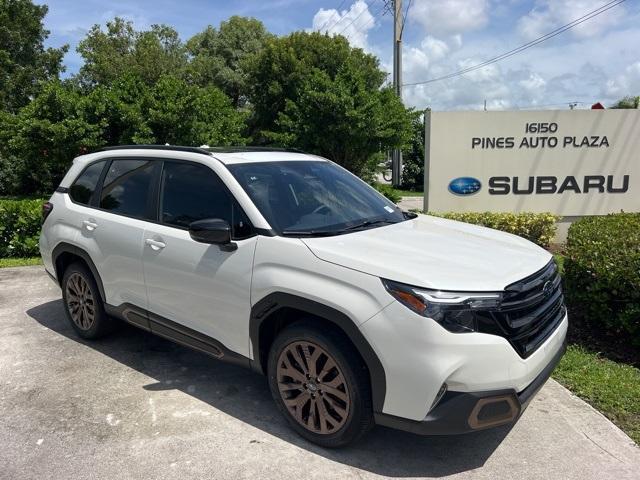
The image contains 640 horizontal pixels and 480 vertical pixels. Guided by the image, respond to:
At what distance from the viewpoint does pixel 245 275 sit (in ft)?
11.0

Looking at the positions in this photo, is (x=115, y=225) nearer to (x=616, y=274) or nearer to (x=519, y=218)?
(x=616, y=274)

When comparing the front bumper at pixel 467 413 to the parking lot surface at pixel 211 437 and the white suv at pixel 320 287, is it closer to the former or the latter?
the white suv at pixel 320 287

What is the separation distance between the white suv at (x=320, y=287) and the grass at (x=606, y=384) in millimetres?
754

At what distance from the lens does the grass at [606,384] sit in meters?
3.62

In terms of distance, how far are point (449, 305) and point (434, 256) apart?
0.47 meters

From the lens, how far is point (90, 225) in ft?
15.0

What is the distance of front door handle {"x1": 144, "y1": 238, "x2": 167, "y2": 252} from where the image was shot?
3898 millimetres

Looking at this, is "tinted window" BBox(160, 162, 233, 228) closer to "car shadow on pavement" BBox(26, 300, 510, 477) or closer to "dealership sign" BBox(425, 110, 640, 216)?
"car shadow on pavement" BBox(26, 300, 510, 477)

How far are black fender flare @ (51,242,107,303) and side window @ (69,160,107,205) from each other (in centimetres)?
43

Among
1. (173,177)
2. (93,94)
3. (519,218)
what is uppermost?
(93,94)

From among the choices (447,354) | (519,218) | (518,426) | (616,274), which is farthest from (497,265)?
(519,218)

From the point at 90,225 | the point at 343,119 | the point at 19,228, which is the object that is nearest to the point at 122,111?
the point at 19,228

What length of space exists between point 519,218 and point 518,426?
20.5ft

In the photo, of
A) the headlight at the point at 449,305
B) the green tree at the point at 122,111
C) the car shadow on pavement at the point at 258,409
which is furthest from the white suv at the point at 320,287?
the green tree at the point at 122,111
